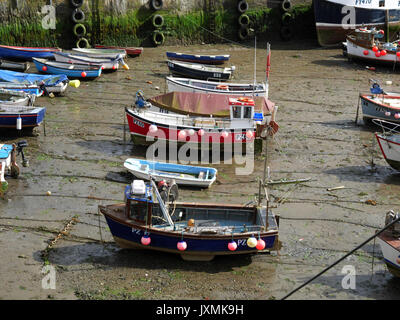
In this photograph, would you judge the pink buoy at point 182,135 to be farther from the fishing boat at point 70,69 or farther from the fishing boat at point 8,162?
the fishing boat at point 70,69

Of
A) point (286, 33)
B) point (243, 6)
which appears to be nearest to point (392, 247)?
point (243, 6)

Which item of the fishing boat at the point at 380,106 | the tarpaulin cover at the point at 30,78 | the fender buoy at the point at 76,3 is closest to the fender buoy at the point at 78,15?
the fender buoy at the point at 76,3

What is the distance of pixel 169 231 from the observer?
15734mm

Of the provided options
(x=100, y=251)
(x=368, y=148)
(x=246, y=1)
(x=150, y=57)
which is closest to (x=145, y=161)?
(x=100, y=251)

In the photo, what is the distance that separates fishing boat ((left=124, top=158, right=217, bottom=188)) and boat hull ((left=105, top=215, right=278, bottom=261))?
4.33 meters

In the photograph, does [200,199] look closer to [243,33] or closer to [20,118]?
[20,118]

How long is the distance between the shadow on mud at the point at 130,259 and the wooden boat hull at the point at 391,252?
3.23 m

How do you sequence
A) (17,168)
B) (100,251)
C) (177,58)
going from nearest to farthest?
(100,251)
(17,168)
(177,58)

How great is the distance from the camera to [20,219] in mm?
17891

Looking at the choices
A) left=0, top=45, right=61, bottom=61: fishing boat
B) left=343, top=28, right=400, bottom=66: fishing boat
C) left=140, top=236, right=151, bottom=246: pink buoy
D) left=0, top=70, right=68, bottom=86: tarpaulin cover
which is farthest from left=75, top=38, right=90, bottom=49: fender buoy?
left=140, top=236, right=151, bottom=246: pink buoy

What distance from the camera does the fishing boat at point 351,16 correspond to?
38.8m

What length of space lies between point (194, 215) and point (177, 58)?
1801 centimetres

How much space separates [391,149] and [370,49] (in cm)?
1466

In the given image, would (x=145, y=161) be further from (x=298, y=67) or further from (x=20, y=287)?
(x=298, y=67)
